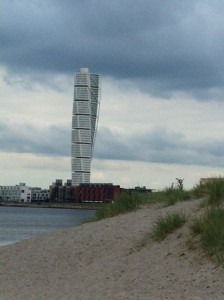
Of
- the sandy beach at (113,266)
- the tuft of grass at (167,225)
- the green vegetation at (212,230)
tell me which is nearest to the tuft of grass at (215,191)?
the green vegetation at (212,230)

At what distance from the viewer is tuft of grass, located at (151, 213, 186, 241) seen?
14.3 metres

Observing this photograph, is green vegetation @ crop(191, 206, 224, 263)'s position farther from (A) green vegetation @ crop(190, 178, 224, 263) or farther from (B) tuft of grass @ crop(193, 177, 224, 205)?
(B) tuft of grass @ crop(193, 177, 224, 205)

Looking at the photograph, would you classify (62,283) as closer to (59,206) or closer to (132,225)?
(132,225)

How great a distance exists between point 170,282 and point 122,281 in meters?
1.00

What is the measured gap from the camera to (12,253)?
16781mm

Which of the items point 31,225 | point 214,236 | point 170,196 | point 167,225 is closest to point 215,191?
point 167,225

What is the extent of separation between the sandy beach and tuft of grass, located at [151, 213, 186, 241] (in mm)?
213

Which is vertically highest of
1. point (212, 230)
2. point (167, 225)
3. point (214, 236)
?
point (167, 225)

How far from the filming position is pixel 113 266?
1338 centimetres

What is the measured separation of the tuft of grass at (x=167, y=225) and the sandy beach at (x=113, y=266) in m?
0.21

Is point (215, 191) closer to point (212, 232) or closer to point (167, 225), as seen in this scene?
point (167, 225)

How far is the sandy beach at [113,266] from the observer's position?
11.3 metres

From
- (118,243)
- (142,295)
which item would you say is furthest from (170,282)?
(118,243)

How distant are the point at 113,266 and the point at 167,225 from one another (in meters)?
1.63
